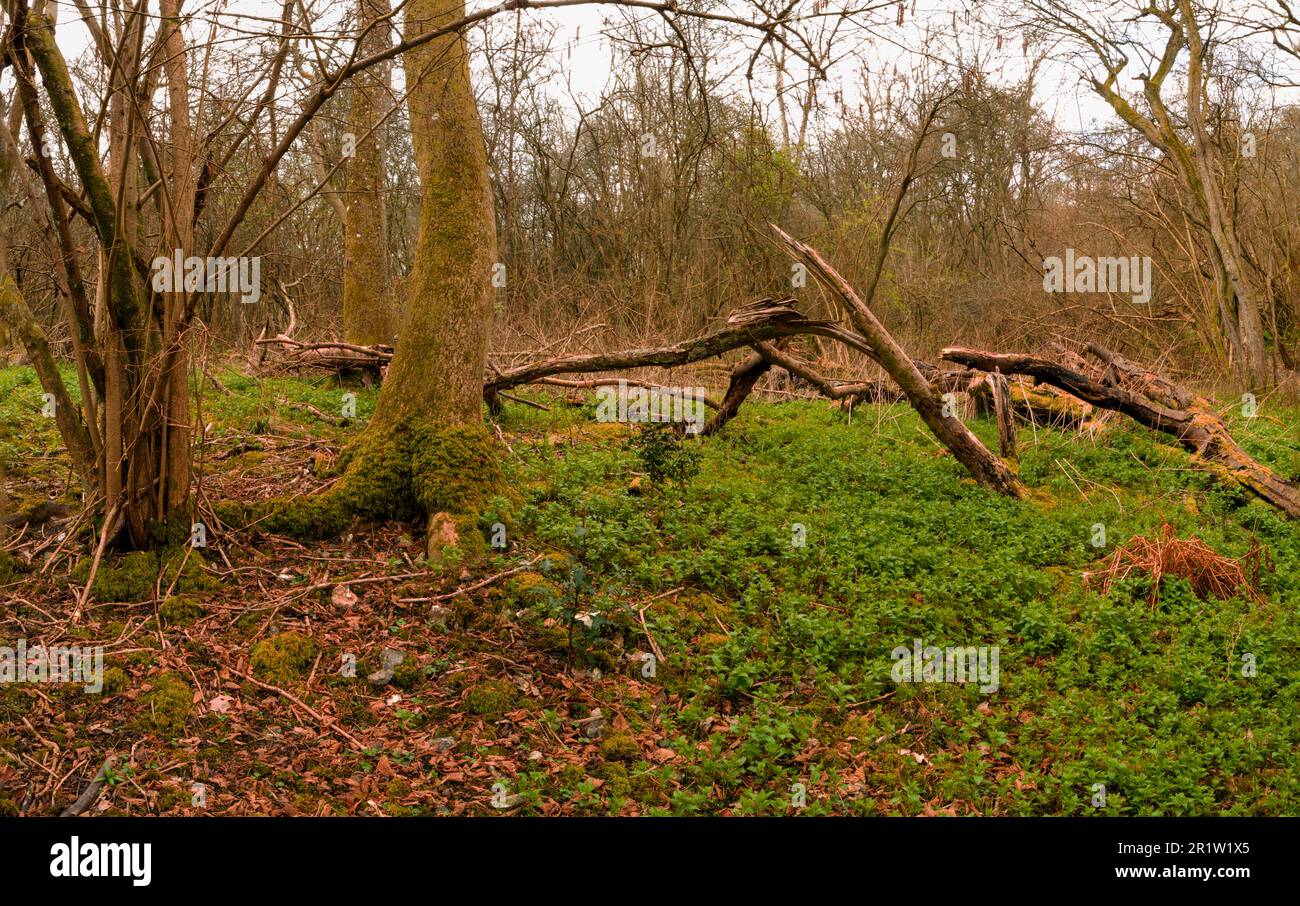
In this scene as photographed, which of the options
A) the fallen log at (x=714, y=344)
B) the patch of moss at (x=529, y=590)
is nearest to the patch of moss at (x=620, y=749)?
the patch of moss at (x=529, y=590)

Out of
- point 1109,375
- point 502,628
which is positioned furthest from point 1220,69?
point 502,628

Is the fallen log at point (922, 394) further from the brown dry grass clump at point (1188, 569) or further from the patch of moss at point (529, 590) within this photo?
the patch of moss at point (529, 590)

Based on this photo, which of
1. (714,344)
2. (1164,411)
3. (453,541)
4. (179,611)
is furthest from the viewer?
(1164,411)

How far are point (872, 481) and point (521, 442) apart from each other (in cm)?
338

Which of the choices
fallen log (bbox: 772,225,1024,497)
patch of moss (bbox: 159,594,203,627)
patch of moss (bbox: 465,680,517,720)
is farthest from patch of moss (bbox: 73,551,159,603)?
fallen log (bbox: 772,225,1024,497)

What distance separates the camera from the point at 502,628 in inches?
232

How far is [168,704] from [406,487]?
258 cm

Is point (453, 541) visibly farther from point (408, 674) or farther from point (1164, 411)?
point (1164, 411)

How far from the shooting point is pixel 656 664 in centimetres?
576

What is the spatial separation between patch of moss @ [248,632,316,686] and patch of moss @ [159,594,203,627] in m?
0.47

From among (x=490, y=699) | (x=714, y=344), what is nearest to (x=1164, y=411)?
(x=714, y=344)

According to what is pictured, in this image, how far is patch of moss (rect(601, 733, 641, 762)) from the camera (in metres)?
4.95
